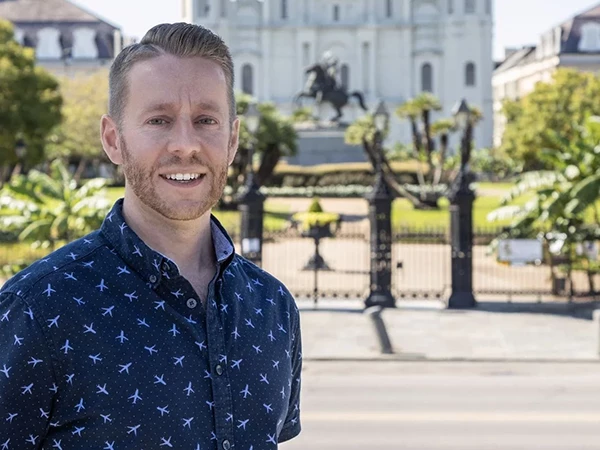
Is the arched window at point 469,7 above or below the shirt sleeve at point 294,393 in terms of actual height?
above

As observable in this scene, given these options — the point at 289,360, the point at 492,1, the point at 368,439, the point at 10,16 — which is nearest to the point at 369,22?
the point at 492,1

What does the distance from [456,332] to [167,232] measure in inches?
550

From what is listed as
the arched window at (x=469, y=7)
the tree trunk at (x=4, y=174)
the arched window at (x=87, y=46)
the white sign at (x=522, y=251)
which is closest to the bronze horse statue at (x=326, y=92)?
the tree trunk at (x=4, y=174)

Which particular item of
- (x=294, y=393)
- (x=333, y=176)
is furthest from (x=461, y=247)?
(x=333, y=176)

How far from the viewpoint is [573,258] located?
19922 millimetres

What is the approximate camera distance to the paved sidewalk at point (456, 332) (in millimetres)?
14586

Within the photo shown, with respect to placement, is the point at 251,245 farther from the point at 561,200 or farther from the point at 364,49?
the point at 364,49

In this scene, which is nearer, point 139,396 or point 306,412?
point 139,396

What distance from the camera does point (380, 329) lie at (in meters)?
16.4

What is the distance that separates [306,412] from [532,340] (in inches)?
233

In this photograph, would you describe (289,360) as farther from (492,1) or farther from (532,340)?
(492,1)

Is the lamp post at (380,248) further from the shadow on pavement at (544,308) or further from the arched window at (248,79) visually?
the arched window at (248,79)

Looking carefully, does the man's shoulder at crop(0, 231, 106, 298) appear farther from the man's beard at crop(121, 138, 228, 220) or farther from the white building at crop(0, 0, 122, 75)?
the white building at crop(0, 0, 122, 75)

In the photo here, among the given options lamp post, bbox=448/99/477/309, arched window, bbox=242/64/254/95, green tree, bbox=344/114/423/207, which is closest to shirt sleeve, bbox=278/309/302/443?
lamp post, bbox=448/99/477/309
